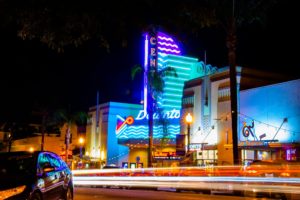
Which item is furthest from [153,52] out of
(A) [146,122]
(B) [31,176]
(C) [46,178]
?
(B) [31,176]

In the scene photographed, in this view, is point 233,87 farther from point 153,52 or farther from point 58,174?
point 153,52

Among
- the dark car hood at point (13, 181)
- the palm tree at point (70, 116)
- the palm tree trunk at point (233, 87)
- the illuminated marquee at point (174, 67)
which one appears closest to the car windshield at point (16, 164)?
the dark car hood at point (13, 181)

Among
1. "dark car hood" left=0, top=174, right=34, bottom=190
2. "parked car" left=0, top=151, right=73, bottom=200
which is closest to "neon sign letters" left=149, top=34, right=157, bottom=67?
"parked car" left=0, top=151, right=73, bottom=200

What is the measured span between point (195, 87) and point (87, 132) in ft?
82.1

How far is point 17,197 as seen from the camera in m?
10.1

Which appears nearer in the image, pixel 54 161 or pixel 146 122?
pixel 54 161

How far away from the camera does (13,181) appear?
10.4 m

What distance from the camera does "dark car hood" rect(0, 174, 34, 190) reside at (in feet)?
33.4

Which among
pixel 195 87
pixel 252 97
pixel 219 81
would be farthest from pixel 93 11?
pixel 195 87

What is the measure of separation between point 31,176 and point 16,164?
0.82 metres

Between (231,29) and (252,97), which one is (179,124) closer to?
(252,97)

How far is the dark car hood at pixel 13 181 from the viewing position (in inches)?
401

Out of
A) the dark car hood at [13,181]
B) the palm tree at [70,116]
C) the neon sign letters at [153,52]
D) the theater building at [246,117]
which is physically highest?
the neon sign letters at [153,52]

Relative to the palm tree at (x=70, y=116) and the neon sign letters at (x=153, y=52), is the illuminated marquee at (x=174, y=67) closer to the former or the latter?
the neon sign letters at (x=153, y=52)
